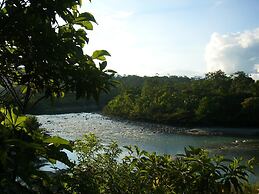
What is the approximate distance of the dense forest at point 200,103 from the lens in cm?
4428

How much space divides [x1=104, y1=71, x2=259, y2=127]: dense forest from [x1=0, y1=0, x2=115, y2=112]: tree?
4227cm

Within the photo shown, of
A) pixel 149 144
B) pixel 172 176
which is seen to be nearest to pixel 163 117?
pixel 149 144

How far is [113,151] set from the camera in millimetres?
3930

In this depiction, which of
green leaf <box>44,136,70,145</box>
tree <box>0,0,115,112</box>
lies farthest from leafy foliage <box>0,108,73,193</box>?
tree <box>0,0,115,112</box>

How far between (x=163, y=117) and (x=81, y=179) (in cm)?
4552

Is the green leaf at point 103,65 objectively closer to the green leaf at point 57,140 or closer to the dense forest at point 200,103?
the green leaf at point 57,140

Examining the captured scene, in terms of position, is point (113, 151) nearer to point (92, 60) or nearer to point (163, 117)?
point (92, 60)

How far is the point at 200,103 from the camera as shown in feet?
157

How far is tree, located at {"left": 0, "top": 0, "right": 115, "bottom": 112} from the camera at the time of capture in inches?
81.0

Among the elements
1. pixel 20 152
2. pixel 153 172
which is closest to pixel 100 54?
pixel 20 152

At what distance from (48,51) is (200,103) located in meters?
46.6

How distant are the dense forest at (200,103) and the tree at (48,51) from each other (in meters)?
42.3

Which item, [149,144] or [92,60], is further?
[149,144]

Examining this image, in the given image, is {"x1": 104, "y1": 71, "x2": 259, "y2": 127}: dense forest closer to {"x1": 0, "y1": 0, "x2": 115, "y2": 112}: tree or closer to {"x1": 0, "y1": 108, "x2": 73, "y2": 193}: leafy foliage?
{"x1": 0, "y1": 0, "x2": 115, "y2": 112}: tree
